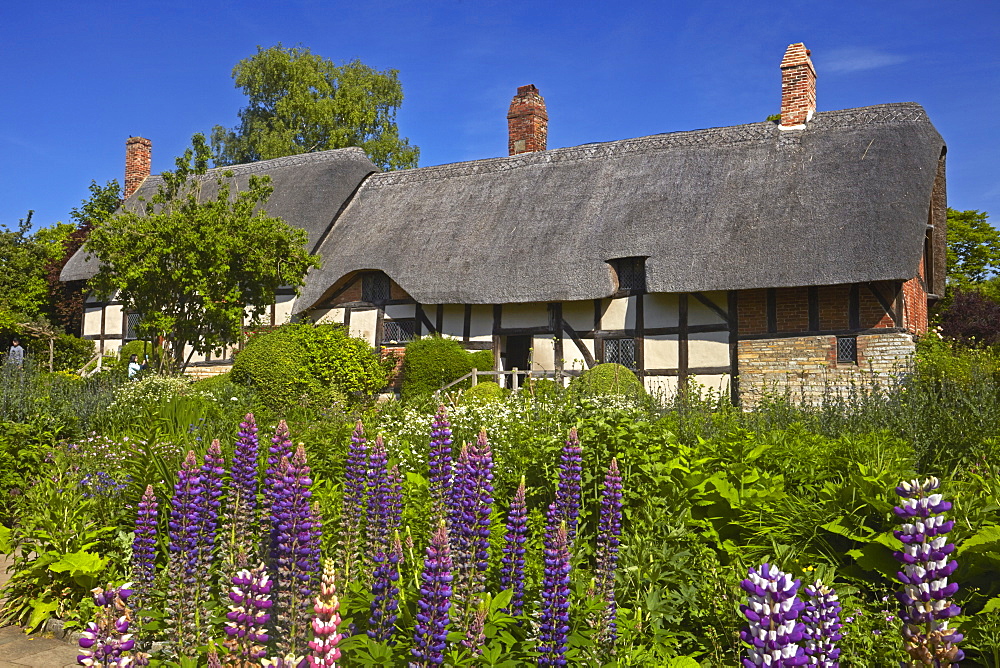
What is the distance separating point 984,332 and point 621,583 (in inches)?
799

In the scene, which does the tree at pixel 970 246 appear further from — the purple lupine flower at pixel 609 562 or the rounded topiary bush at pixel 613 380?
the purple lupine flower at pixel 609 562

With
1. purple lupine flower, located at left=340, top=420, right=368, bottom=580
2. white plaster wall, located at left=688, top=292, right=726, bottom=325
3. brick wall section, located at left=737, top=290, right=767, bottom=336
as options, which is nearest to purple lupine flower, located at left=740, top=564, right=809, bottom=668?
purple lupine flower, located at left=340, top=420, right=368, bottom=580

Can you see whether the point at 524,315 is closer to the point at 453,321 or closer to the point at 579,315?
the point at 579,315

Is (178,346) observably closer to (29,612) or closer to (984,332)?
(29,612)

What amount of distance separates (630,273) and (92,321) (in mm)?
14727

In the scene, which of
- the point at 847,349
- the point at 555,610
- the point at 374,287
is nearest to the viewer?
the point at 555,610

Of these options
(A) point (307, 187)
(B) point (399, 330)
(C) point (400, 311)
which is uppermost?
(A) point (307, 187)

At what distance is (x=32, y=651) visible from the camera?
4.05 m

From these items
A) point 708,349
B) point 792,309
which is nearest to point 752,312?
point 792,309

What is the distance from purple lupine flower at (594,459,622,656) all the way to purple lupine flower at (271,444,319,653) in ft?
3.17

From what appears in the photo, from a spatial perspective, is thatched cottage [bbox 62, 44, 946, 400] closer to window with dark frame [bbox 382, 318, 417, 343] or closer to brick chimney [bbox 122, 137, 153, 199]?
window with dark frame [bbox 382, 318, 417, 343]

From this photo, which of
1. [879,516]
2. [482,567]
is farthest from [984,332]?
[482,567]

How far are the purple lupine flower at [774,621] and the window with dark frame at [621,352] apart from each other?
13.2 m

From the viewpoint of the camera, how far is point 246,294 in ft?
49.6
